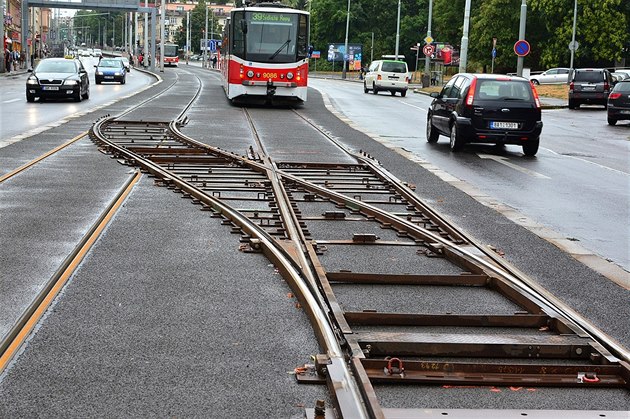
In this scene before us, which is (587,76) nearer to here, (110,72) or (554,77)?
(554,77)

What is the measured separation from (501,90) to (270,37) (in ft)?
50.1

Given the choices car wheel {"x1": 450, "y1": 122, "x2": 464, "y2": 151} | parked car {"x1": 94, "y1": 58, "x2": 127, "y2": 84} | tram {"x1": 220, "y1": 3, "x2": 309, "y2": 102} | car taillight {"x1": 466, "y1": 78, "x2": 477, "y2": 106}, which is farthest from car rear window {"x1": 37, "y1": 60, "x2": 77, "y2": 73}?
parked car {"x1": 94, "y1": 58, "x2": 127, "y2": 84}

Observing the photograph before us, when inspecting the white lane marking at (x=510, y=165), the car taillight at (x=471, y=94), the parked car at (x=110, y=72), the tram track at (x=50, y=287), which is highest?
the car taillight at (x=471, y=94)

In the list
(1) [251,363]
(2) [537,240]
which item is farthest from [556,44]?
(1) [251,363]

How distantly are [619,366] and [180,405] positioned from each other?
2390 millimetres

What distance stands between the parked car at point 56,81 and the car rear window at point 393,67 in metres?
22.2

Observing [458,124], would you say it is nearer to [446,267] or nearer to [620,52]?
[446,267]

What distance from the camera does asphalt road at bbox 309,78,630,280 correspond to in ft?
36.1

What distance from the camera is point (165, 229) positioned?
9.99m

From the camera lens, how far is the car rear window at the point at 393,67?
56.0 meters

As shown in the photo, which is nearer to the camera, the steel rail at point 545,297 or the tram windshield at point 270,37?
the steel rail at point 545,297

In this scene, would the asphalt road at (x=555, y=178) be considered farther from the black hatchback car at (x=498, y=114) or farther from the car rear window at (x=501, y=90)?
the car rear window at (x=501, y=90)

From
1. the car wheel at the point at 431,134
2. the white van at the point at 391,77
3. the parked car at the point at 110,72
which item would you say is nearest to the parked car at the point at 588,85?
the white van at the point at 391,77

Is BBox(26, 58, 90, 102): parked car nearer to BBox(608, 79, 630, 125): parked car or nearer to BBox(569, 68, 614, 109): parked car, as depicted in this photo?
BBox(608, 79, 630, 125): parked car
